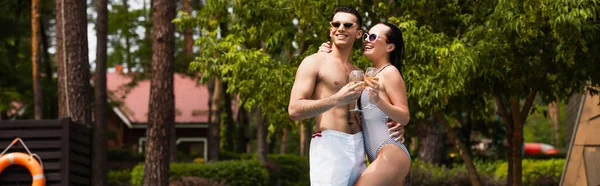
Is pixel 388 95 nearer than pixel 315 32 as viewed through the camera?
Yes

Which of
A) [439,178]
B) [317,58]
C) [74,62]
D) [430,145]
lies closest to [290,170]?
[430,145]

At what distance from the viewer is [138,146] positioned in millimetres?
48125

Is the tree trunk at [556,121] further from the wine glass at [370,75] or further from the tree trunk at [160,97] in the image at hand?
the wine glass at [370,75]

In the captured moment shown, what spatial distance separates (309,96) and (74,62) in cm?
1349

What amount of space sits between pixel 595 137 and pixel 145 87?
36.9m

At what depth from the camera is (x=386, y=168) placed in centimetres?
594

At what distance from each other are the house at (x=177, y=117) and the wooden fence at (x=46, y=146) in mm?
31285

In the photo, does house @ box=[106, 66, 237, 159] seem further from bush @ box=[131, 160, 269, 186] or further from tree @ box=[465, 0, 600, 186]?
tree @ box=[465, 0, 600, 186]

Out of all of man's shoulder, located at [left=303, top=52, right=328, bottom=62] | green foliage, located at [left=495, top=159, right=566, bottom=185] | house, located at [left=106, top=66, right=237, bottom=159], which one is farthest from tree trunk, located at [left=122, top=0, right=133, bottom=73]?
man's shoulder, located at [left=303, top=52, right=328, bottom=62]

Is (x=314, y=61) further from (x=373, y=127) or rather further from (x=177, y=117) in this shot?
(x=177, y=117)

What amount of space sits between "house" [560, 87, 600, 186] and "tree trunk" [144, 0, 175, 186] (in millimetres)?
7098

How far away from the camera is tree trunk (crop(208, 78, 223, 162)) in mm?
36906

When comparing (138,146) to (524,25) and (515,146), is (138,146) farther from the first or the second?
(524,25)

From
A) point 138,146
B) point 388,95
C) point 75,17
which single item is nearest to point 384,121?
point 388,95
